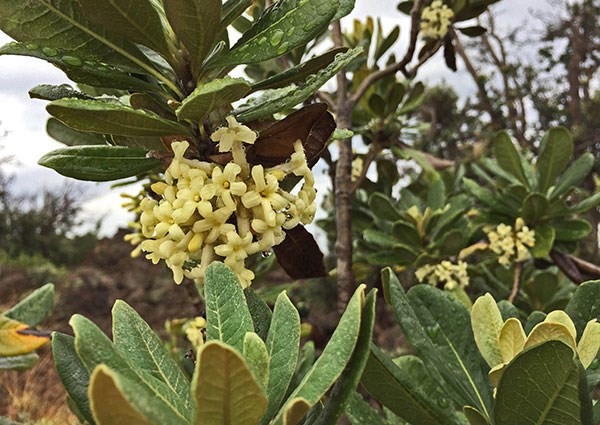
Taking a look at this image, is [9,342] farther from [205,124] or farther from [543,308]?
[543,308]

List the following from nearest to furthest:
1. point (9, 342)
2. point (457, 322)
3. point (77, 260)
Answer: point (457, 322) → point (9, 342) → point (77, 260)

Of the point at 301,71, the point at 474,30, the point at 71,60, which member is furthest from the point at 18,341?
the point at 474,30

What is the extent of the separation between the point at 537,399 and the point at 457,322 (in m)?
0.27

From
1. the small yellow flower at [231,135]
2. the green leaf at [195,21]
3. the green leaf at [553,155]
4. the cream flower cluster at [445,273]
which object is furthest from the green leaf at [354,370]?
the green leaf at [553,155]

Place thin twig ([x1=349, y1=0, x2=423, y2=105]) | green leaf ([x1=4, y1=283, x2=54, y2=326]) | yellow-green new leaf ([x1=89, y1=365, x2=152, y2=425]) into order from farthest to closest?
1. thin twig ([x1=349, y1=0, x2=423, y2=105])
2. green leaf ([x1=4, y1=283, x2=54, y2=326])
3. yellow-green new leaf ([x1=89, y1=365, x2=152, y2=425])

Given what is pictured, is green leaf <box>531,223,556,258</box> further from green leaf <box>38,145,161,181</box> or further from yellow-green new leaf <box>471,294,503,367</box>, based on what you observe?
green leaf <box>38,145,161,181</box>

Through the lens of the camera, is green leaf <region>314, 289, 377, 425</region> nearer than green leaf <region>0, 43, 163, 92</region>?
Yes

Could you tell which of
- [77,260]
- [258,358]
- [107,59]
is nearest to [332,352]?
[258,358]

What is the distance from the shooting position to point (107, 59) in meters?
0.67

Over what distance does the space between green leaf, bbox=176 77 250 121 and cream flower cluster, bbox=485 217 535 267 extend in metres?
1.38

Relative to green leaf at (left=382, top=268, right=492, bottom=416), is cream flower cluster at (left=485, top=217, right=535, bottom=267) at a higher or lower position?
lower

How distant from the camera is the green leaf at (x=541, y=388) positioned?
0.50 m

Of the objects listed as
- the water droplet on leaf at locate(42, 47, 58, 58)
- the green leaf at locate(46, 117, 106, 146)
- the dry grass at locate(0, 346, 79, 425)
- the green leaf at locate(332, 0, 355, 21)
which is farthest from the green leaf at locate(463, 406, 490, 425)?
the dry grass at locate(0, 346, 79, 425)

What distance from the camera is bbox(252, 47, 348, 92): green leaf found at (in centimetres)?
67
